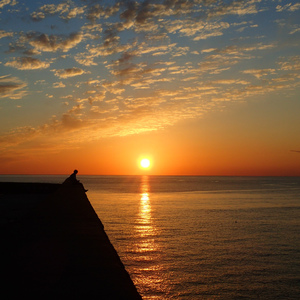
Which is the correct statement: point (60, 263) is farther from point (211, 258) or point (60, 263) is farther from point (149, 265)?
point (211, 258)

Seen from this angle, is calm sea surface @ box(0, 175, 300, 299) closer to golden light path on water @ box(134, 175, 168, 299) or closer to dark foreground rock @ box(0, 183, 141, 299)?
golden light path on water @ box(134, 175, 168, 299)

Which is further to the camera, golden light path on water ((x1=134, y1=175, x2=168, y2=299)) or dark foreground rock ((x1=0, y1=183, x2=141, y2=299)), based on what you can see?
golden light path on water ((x1=134, y1=175, x2=168, y2=299))

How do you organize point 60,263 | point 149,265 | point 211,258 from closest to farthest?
1. point 60,263
2. point 149,265
3. point 211,258

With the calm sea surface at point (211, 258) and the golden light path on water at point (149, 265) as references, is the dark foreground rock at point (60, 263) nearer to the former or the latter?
the golden light path on water at point (149, 265)

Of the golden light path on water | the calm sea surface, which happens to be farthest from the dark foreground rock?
the calm sea surface

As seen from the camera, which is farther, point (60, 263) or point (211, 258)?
point (211, 258)

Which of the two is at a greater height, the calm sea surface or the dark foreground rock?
the dark foreground rock

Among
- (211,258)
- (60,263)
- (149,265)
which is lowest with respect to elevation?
(211,258)

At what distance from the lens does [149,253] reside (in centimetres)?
1342

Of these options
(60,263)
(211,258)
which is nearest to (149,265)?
(211,258)

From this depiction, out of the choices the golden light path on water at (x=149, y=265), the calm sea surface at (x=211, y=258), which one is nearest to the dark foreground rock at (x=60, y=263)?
the golden light path on water at (x=149, y=265)

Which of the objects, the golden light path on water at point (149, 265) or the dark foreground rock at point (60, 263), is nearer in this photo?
the dark foreground rock at point (60, 263)

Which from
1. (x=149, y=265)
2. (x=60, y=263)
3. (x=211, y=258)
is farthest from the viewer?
(x=211, y=258)

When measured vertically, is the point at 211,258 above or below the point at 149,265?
below
